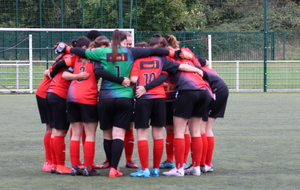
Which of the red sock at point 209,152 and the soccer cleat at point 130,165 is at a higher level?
the red sock at point 209,152

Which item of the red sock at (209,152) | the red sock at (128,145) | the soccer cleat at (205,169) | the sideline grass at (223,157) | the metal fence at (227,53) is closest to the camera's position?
the sideline grass at (223,157)

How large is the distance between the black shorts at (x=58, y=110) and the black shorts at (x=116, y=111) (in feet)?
1.86

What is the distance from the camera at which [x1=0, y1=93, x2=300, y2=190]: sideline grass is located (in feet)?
19.4

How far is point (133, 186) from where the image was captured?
577cm

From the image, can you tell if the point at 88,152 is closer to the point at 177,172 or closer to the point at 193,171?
the point at 177,172

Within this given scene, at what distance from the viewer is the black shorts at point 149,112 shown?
20.4ft

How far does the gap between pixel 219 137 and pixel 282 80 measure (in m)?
13.6

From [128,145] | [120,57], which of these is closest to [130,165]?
[128,145]

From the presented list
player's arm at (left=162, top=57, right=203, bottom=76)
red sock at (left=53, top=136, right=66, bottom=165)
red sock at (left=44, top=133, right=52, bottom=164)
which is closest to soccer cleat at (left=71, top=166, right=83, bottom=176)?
red sock at (left=53, top=136, right=66, bottom=165)

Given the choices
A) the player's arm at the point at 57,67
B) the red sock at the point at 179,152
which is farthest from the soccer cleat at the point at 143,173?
the player's arm at the point at 57,67

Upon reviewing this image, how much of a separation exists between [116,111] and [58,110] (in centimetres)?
78

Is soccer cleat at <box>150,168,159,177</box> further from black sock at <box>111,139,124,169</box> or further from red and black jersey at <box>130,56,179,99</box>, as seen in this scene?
red and black jersey at <box>130,56,179,99</box>

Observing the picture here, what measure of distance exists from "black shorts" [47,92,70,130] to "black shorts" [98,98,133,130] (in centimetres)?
57

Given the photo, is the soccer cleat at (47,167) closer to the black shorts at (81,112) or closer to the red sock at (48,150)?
the red sock at (48,150)
